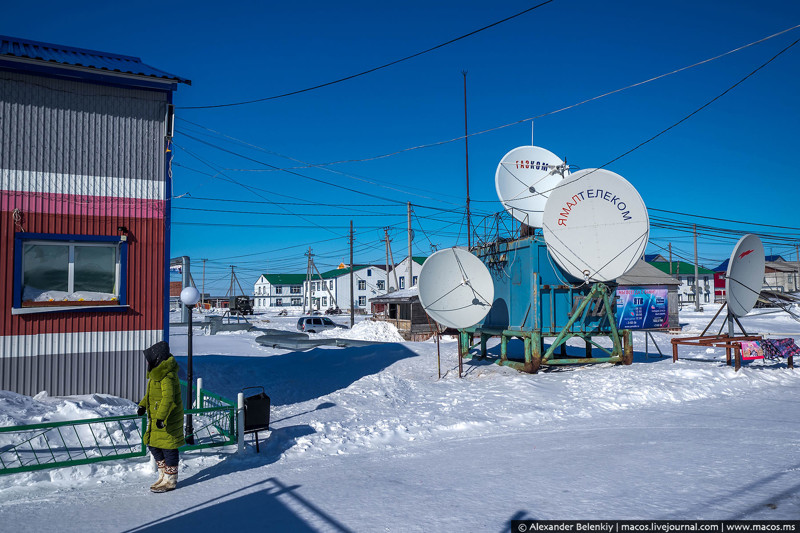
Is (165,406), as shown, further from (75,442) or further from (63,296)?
(63,296)

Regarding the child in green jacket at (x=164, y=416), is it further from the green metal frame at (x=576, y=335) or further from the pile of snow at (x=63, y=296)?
the green metal frame at (x=576, y=335)

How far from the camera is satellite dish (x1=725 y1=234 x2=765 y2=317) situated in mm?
16484

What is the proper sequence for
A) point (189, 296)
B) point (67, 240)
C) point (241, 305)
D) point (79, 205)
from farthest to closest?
point (241, 305), point (79, 205), point (67, 240), point (189, 296)

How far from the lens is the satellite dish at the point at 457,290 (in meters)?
15.8

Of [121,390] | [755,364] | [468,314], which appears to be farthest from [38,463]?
[755,364]

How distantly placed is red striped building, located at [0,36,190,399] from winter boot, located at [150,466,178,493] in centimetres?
402

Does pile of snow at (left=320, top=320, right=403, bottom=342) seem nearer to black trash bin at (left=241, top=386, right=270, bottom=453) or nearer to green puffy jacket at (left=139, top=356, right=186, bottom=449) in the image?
black trash bin at (left=241, top=386, right=270, bottom=453)

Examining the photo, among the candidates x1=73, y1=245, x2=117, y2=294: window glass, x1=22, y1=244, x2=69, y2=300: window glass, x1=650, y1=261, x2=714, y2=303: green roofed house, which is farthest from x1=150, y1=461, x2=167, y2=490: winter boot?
x1=650, y1=261, x2=714, y2=303: green roofed house

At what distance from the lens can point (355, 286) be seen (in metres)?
88.5

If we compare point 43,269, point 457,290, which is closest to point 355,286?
point 457,290

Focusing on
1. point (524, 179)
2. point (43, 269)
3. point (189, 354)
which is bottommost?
point (189, 354)

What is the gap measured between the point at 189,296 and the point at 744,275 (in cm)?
1651

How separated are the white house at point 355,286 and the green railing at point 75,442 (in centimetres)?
7410

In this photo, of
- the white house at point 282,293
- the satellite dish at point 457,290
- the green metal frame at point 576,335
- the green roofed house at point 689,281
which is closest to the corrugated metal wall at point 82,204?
the satellite dish at point 457,290
